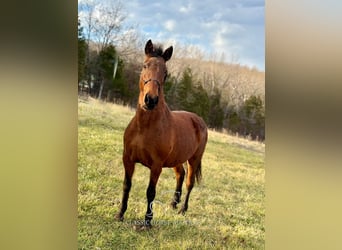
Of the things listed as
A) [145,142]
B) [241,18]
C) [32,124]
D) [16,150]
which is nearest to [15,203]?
[16,150]

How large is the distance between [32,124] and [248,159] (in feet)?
3.66

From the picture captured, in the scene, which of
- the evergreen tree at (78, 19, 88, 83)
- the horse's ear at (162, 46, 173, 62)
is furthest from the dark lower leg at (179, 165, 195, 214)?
the evergreen tree at (78, 19, 88, 83)

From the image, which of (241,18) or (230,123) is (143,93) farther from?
(241,18)

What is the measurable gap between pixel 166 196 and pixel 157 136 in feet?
1.02

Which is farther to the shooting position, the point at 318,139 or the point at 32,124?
the point at 32,124

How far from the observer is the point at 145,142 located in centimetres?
200

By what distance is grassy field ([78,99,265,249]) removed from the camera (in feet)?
6.47

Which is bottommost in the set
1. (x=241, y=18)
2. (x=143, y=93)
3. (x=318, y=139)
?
(x=318, y=139)

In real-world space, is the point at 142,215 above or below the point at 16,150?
below

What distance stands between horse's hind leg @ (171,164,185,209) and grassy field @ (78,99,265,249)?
26 millimetres

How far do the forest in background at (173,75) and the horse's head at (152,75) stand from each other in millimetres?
27

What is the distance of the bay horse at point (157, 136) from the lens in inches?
78.7

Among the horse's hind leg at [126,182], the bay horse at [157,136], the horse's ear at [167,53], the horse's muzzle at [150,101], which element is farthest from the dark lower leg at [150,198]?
the horse's ear at [167,53]

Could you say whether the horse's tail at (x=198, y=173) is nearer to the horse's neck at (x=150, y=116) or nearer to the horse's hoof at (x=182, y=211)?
the horse's hoof at (x=182, y=211)
